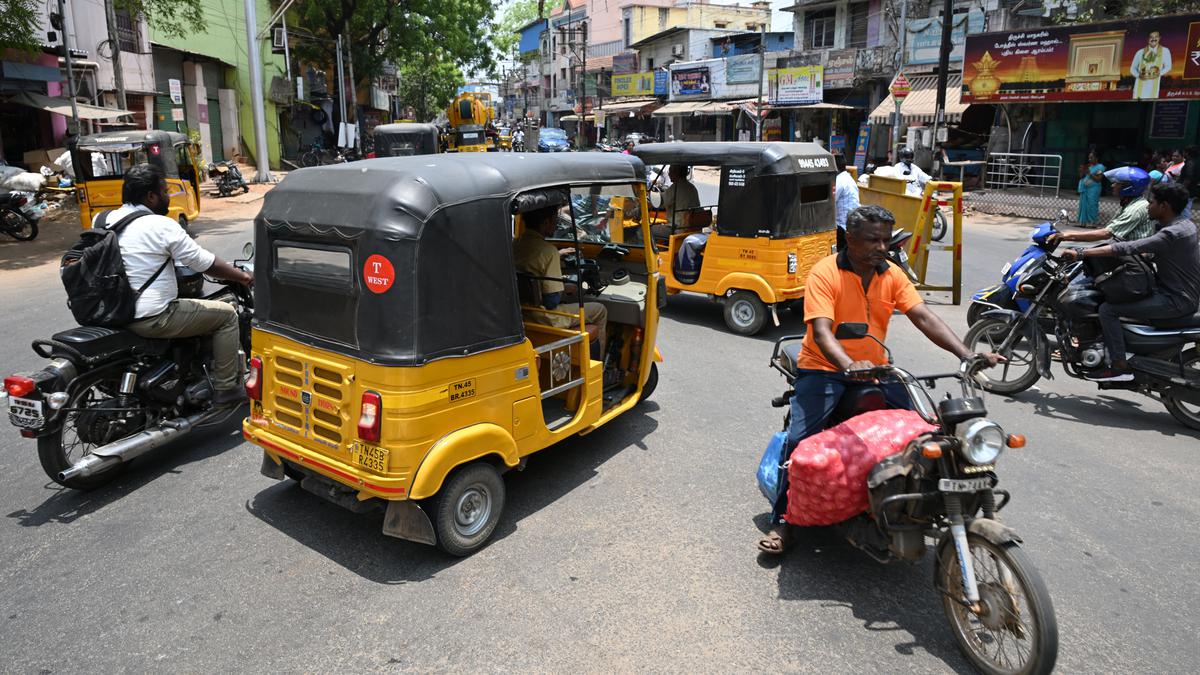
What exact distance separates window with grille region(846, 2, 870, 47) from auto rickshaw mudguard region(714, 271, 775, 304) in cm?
2862

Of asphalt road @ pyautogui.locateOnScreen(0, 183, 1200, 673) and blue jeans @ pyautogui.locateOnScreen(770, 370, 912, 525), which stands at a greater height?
blue jeans @ pyautogui.locateOnScreen(770, 370, 912, 525)

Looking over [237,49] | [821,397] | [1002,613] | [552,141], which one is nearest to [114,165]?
[821,397]

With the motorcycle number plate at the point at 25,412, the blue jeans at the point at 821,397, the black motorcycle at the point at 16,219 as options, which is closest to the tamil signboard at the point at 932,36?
the black motorcycle at the point at 16,219

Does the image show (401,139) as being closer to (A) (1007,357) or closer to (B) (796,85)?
(B) (796,85)

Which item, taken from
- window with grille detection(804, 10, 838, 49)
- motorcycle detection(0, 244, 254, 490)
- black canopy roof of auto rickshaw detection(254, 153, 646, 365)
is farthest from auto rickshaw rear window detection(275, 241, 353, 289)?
window with grille detection(804, 10, 838, 49)

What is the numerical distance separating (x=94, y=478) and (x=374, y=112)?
50.7 meters

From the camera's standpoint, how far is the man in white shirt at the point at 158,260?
15.8 ft

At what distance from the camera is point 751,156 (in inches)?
325

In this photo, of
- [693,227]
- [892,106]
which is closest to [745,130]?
[892,106]

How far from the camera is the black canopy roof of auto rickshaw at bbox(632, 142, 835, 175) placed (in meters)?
8.20

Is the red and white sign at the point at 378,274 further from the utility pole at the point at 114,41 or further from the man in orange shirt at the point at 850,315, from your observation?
the utility pole at the point at 114,41

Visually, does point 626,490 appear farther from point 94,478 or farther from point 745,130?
point 745,130

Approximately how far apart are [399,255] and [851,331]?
2064 millimetres

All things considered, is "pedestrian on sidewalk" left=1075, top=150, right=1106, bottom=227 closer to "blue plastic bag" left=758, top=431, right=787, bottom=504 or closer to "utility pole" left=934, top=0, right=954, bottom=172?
"utility pole" left=934, top=0, right=954, bottom=172
